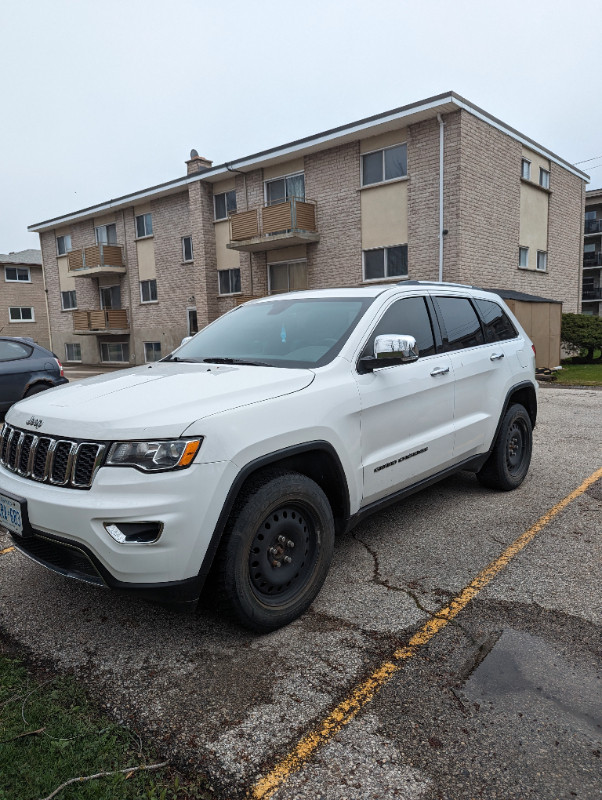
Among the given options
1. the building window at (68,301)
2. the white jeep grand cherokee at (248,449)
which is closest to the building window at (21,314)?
the building window at (68,301)

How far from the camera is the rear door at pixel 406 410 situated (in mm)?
3416

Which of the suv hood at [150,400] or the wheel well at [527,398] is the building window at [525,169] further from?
the suv hood at [150,400]

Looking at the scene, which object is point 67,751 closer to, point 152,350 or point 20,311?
point 152,350

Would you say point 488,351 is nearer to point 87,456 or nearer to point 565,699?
point 565,699

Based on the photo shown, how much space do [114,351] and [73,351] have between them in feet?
12.7

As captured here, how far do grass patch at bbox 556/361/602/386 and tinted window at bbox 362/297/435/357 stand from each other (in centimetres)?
1117

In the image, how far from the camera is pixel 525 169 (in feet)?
63.6

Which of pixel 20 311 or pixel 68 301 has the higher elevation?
pixel 68 301

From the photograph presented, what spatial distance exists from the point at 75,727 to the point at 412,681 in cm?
141

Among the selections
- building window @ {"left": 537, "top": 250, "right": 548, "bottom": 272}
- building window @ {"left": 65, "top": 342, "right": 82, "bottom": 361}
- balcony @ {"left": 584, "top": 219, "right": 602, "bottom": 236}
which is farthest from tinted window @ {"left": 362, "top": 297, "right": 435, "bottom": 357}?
balcony @ {"left": 584, "top": 219, "right": 602, "bottom": 236}

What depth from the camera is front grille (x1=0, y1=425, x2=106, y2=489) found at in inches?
100

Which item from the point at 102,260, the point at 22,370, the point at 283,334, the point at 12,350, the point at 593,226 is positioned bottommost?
the point at 22,370

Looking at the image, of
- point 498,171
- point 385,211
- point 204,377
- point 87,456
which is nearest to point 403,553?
point 204,377

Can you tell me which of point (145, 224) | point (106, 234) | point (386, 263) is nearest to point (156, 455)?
point (386, 263)
